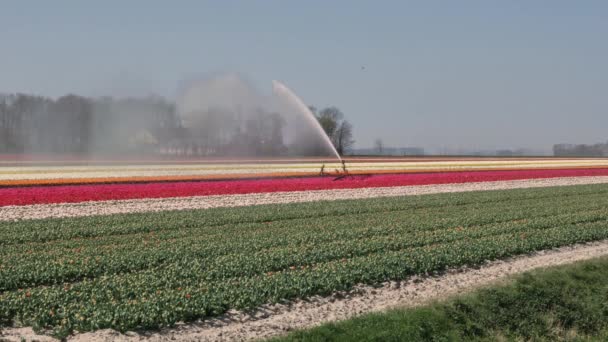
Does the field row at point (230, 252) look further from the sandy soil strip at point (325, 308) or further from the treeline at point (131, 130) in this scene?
the treeline at point (131, 130)

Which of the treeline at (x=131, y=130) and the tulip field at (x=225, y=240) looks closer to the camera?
the tulip field at (x=225, y=240)

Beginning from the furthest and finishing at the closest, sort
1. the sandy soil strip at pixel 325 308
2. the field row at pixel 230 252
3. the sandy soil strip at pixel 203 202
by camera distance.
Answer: the sandy soil strip at pixel 203 202 < the field row at pixel 230 252 < the sandy soil strip at pixel 325 308

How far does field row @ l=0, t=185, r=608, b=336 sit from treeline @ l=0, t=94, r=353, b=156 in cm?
2379

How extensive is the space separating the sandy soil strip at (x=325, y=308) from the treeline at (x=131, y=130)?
102 ft

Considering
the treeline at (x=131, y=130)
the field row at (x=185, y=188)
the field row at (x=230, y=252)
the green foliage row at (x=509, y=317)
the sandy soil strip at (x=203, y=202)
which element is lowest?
the green foliage row at (x=509, y=317)

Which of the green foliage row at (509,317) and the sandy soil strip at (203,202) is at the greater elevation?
the sandy soil strip at (203,202)

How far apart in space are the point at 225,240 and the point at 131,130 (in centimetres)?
4375

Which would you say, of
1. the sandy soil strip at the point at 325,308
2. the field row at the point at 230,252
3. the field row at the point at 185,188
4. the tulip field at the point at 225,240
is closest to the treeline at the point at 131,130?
the field row at the point at 185,188

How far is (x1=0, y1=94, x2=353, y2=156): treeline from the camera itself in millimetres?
50625

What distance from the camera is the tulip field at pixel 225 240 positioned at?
11.1m

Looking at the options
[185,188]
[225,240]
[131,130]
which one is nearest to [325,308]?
[225,240]

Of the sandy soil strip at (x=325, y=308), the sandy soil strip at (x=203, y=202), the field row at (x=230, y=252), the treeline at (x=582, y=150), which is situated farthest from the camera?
the treeline at (x=582, y=150)

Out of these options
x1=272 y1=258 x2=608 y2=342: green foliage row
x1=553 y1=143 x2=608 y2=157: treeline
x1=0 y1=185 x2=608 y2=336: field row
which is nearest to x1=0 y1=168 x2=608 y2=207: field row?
x1=0 y1=185 x2=608 y2=336: field row

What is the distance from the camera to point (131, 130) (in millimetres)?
57969
